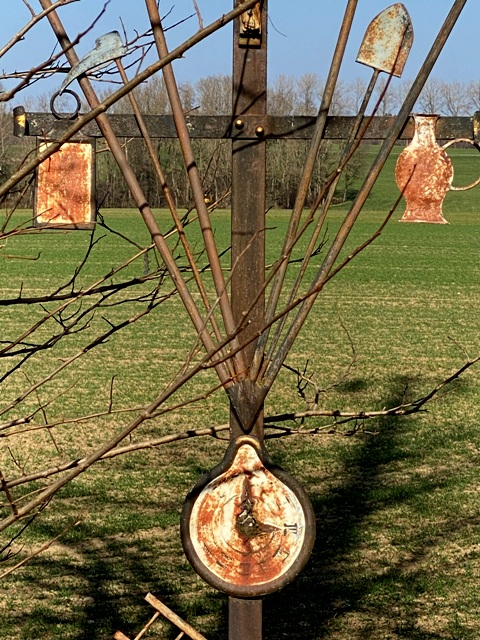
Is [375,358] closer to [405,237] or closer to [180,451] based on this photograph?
[180,451]

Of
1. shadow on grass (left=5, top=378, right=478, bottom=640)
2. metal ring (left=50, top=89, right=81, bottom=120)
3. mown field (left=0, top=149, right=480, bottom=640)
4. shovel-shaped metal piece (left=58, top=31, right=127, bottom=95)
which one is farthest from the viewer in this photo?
mown field (left=0, top=149, right=480, bottom=640)

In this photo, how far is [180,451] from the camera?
797 centimetres

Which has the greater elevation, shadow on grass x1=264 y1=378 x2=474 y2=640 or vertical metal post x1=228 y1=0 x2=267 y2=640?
vertical metal post x1=228 y1=0 x2=267 y2=640

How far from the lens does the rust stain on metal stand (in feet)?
5.78

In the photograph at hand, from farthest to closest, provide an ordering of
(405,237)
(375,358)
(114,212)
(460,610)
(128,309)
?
1. (114,212)
2. (405,237)
3. (128,309)
4. (375,358)
5. (460,610)

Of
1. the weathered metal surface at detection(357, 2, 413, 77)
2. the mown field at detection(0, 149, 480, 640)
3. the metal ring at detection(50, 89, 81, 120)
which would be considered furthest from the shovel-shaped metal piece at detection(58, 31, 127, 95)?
the mown field at detection(0, 149, 480, 640)

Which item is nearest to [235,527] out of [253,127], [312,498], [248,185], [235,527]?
[235,527]

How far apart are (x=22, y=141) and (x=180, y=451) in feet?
17.3

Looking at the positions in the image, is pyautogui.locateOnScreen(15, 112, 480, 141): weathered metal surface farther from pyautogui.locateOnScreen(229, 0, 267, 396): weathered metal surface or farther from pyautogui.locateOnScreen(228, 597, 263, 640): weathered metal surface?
pyautogui.locateOnScreen(228, 597, 263, 640): weathered metal surface

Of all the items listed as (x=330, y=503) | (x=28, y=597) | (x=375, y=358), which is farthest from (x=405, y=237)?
(x=28, y=597)

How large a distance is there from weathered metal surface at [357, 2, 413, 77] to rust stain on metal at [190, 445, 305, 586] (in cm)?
77

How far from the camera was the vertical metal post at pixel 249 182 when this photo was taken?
1949 millimetres

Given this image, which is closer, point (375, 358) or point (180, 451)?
point (180, 451)

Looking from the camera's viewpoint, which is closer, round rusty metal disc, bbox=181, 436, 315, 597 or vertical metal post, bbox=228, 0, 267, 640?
round rusty metal disc, bbox=181, 436, 315, 597
